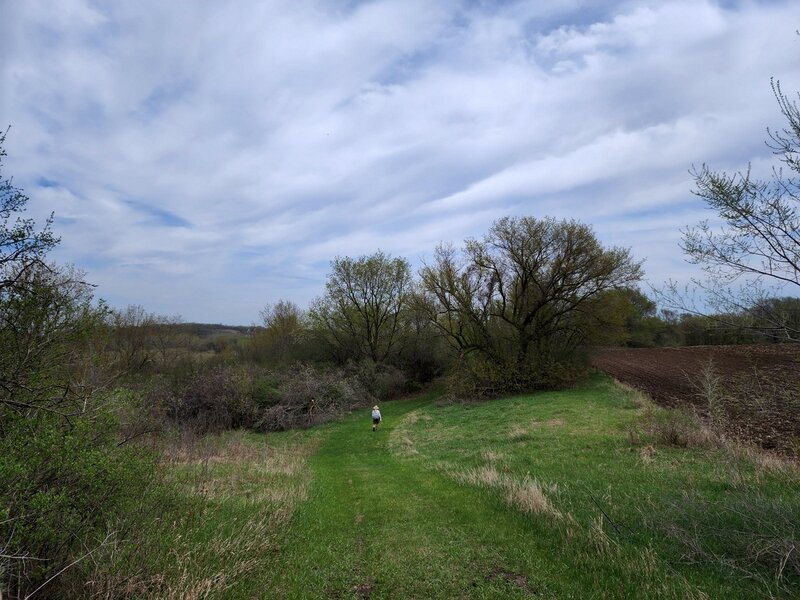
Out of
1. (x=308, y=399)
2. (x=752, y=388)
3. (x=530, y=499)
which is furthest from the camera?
(x=308, y=399)

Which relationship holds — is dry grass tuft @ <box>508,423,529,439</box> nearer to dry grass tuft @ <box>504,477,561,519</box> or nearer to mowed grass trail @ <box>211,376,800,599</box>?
mowed grass trail @ <box>211,376,800,599</box>

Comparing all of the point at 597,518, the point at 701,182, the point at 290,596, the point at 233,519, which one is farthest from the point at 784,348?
the point at 233,519

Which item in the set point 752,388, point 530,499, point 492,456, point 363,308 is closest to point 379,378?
point 363,308

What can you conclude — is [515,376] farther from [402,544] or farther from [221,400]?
[402,544]

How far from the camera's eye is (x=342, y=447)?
18438 millimetres

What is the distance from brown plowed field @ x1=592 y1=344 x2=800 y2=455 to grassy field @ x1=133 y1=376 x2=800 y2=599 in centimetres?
131

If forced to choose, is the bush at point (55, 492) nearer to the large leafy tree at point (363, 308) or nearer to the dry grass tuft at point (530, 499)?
the dry grass tuft at point (530, 499)

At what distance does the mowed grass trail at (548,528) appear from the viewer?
4746mm

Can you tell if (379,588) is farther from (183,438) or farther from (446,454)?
(183,438)

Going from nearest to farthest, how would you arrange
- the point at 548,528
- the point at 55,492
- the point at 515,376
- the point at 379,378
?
the point at 55,492
the point at 548,528
the point at 515,376
the point at 379,378

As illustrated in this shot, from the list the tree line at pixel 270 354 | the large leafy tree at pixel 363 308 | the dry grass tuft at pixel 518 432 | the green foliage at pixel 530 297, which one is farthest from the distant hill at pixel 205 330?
the dry grass tuft at pixel 518 432

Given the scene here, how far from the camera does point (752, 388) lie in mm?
5879

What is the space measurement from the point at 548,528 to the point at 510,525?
0.62 meters

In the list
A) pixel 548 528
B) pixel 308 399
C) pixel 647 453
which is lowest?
pixel 308 399
